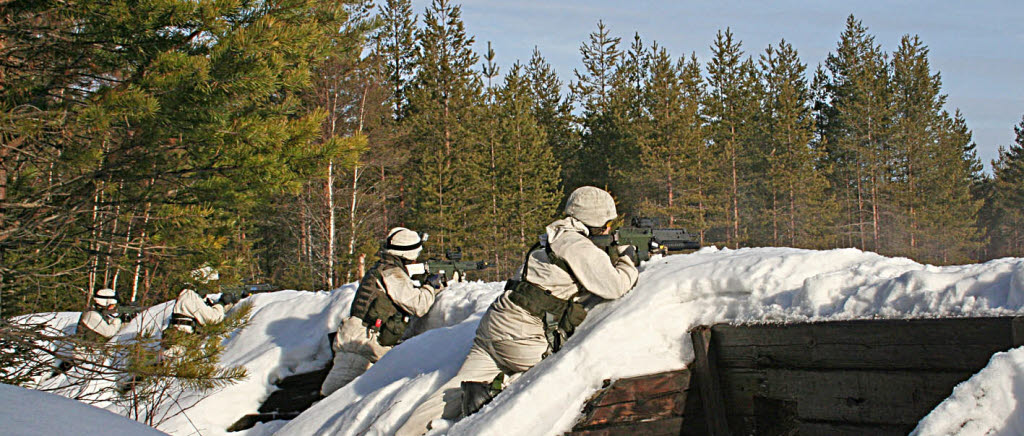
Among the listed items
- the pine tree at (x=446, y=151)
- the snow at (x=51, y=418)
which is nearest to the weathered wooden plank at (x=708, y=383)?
the snow at (x=51, y=418)

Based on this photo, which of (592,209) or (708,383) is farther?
(592,209)

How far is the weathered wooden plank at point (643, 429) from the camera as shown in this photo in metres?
3.68

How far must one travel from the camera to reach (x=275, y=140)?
6574 mm

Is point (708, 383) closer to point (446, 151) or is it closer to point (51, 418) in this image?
point (51, 418)

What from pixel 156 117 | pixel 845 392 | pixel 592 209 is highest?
pixel 156 117

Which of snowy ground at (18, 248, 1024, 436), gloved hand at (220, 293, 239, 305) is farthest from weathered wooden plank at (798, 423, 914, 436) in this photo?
gloved hand at (220, 293, 239, 305)

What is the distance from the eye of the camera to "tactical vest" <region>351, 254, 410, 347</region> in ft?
25.4

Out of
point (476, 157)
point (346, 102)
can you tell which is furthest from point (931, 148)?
point (346, 102)

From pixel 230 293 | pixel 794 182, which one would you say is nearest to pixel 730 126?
pixel 794 182

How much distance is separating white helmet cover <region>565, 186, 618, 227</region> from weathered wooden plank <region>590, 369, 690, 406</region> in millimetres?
1280

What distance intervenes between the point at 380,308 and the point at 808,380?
510 centimetres

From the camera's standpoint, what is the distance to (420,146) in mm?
33781

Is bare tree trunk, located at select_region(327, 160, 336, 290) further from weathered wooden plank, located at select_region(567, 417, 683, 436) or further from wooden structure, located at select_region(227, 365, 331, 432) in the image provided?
weathered wooden plank, located at select_region(567, 417, 683, 436)

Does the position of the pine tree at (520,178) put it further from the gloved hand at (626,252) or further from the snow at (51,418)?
the snow at (51,418)
